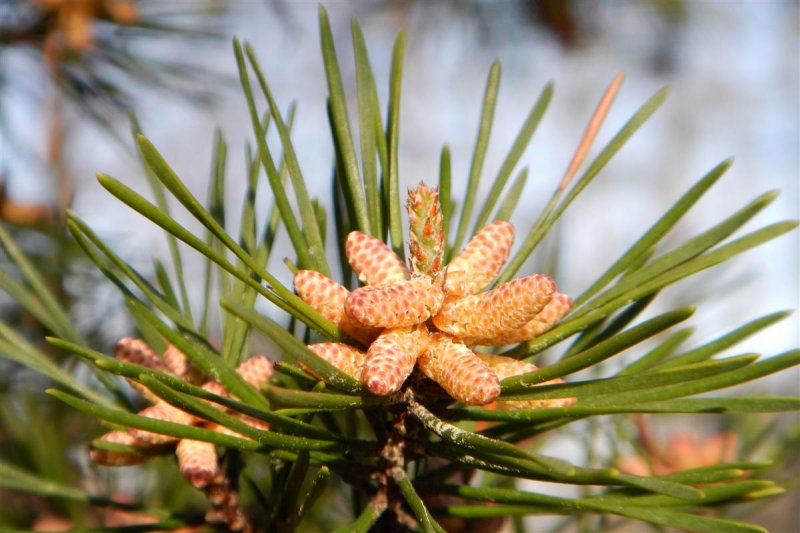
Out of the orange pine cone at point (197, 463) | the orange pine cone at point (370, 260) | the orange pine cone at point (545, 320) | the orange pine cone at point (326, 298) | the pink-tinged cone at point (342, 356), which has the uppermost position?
the orange pine cone at point (545, 320)

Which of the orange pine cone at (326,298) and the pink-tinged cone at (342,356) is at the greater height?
the orange pine cone at (326,298)

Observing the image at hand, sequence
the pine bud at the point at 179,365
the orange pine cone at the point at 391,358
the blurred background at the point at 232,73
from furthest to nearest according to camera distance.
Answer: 1. the blurred background at the point at 232,73
2. the pine bud at the point at 179,365
3. the orange pine cone at the point at 391,358

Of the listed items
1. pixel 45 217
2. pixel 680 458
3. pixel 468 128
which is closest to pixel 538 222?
pixel 680 458

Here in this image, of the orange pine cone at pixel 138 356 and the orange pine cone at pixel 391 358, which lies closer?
the orange pine cone at pixel 391 358

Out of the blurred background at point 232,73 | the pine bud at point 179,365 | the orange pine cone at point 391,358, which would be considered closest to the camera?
the orange pine cone at point 391,358

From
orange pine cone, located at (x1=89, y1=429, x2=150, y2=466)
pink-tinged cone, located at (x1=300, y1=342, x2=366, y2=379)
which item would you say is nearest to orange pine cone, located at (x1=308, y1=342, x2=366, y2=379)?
pink-tinged cone, located at (x1=300, y1=342, x2=366, y2=379)

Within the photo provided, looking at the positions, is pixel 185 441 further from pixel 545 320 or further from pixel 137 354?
pixel 545 320

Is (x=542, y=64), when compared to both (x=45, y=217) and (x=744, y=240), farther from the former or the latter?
(x=744, y=240)

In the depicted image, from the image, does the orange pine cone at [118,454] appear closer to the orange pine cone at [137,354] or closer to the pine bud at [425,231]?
the orange pine cone at [137,354]

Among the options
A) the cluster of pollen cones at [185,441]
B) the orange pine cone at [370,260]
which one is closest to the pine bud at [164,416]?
the cluster of pollen cones at [185,441]

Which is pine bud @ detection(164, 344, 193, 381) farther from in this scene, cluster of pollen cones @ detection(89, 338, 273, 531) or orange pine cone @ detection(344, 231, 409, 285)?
orange pine cone @ detection(344, 231, 409, 285)
